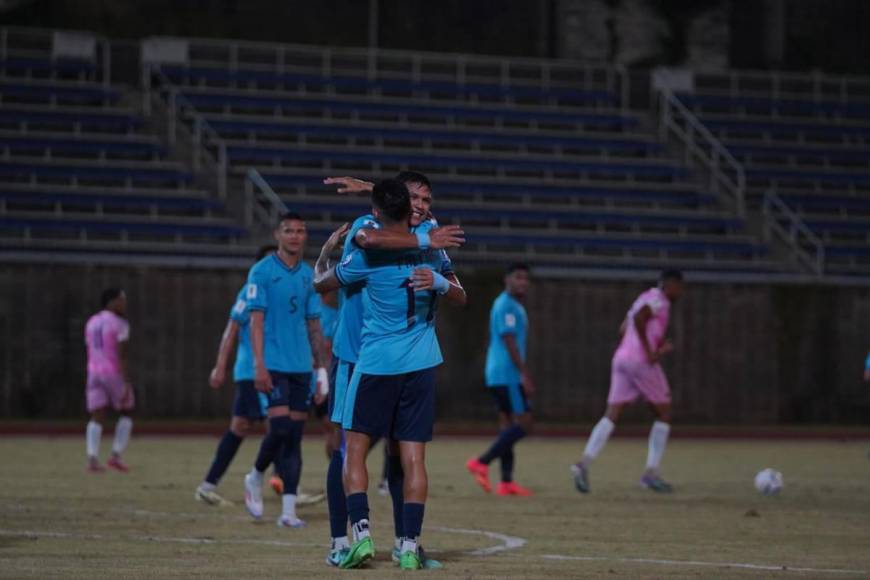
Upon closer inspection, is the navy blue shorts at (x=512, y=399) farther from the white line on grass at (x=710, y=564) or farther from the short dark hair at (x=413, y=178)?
the short dark hair at (x=413, y=178)

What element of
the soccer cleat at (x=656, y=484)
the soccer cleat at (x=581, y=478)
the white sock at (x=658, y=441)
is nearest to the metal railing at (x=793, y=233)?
the white sock at (x=658, y=441)

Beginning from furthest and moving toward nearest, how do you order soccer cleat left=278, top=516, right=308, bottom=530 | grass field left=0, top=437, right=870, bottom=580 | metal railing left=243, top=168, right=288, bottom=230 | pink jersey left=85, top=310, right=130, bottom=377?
metal railing left=243, top=168, right=288, bottom=230 → pink jersey left=85, top=310, right=130, bottom=377 → soccer cleat left=278, top=516, right=308, bottom=530 → grass field left=0, top=437, right=870, bottom=580

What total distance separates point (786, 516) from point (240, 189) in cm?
1891

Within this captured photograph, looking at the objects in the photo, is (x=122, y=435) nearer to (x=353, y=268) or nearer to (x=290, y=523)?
(x=290, y=523)

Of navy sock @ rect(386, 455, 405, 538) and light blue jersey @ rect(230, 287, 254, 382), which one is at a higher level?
light blue jersey @ rect(230, 287, 254, 382)

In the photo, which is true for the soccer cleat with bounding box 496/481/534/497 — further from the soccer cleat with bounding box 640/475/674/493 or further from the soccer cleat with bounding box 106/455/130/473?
the soccer cleat with bounding box 106/455/130/473

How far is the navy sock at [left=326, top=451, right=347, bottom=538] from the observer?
10703 millimetres

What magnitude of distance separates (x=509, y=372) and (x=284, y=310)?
4.49 metres

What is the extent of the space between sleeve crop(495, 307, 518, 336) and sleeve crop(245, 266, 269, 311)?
4.51 meters

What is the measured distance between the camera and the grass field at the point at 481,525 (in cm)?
1060

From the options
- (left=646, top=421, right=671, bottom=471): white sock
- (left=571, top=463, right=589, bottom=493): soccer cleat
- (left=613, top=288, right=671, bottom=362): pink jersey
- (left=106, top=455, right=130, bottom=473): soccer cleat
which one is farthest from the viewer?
(left=106, top=455, right=130, bottom=473): soccer cleat

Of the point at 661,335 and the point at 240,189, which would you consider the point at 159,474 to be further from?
the point at 240,189

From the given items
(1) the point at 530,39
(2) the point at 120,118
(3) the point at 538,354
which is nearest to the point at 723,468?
(3) the point at 538,354

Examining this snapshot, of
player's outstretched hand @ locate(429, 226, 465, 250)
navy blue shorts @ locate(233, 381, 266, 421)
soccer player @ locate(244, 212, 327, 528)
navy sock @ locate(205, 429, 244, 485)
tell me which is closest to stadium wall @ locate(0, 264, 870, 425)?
navy sock @ locate(205, 429, 244, 485)
